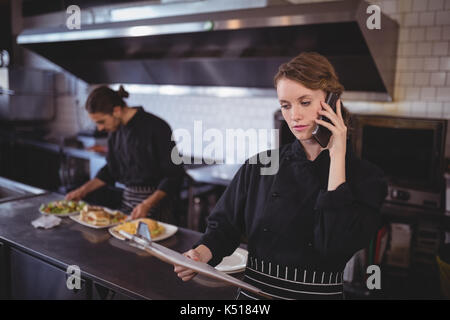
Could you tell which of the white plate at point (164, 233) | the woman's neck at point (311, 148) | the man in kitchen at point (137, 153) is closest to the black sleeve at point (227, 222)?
the woman's neck at point (311, 148)

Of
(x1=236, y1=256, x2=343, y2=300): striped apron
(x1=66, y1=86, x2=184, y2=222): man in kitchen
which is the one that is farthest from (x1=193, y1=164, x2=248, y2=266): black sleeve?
(x1=66, y1=86, x2=184, y2=222): man in kitchen

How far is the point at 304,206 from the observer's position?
168cm

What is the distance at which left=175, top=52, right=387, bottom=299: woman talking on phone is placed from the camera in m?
1.55

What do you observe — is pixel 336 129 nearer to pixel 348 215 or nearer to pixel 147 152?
pixel 348 215

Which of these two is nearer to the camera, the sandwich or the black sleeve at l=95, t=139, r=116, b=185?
the sandwich

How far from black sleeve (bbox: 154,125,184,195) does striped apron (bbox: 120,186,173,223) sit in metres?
0.14

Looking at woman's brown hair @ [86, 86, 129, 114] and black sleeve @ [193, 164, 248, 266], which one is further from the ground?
woman's brown hair @ [86, 86, 129, 114]

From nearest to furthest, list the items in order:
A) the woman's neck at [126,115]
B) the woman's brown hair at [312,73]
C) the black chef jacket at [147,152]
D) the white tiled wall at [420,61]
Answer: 1. the woman's brown hair at [312,73]
2. the black chef jacket at [147,152]
3. the woman's neck at [126,115]
4. the white tiled wall at [420,61]

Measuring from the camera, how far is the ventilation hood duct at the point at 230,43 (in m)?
3.62

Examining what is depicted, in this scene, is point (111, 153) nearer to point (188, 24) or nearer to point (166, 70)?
point (188, 24)

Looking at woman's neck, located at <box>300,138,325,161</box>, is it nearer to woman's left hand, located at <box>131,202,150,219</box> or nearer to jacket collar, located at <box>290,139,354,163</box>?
jacket collar, located at <box>290,139,354,163</box>

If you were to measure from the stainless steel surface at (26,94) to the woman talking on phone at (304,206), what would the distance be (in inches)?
274

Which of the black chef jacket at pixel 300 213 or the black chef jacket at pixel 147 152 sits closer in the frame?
the black chef jacket at pixel 300 213

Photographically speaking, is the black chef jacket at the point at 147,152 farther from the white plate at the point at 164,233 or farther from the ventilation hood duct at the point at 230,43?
the ventilation hood duct at the point at 230,43
